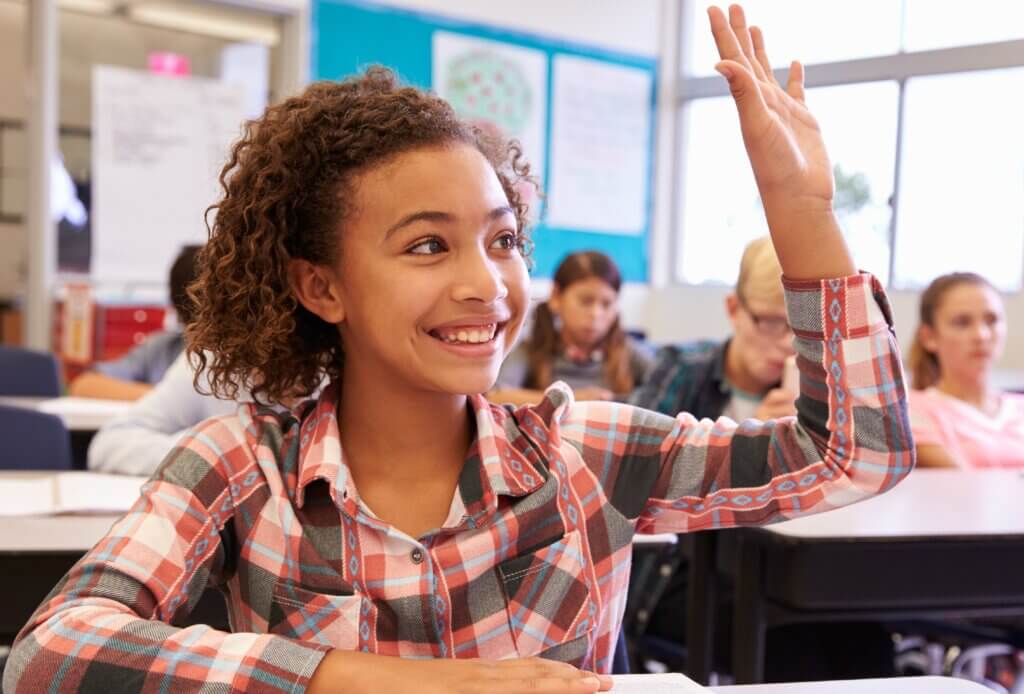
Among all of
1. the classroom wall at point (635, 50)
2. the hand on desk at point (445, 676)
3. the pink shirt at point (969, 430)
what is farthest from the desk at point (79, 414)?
the classroom wall at point (635, 50)

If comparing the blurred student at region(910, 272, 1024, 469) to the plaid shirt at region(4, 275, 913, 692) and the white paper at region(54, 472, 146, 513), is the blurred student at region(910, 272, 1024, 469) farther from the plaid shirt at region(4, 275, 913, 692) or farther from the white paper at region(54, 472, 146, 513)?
the white paper at region(54, 472, 146, 513)

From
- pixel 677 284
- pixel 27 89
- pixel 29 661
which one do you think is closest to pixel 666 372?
pixel 29 661

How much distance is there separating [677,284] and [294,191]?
20.1 ft

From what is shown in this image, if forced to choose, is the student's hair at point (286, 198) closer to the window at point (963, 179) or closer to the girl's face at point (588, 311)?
the girl's face at point (588, 311)

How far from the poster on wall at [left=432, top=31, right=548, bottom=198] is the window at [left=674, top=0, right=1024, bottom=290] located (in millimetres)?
1259

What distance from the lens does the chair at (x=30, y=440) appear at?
6.97ft

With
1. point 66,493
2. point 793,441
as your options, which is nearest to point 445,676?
point 793,441

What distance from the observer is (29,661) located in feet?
2.87

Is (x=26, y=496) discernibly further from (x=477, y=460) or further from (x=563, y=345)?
(x=563, y=345)

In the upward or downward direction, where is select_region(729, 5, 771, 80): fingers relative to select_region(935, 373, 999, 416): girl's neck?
upward

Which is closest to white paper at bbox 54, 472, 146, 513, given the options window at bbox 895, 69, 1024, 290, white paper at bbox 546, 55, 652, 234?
window at bbox 895, 69, 1024, 290

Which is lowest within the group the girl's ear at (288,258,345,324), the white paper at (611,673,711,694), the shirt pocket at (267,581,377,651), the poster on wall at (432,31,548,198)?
the white paper at (611,673,711,694)

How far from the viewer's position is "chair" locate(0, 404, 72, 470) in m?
2.12

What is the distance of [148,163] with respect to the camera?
5039 millimetres
